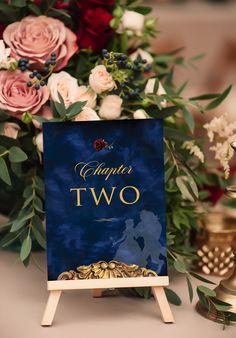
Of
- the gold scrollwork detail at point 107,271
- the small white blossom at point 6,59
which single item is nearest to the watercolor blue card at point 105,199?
the gold scrollwork detail at point 107,271

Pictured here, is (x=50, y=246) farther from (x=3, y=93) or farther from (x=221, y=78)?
(x=221, y=78)

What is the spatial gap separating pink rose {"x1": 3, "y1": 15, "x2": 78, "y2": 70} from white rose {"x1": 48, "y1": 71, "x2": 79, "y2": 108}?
7cm

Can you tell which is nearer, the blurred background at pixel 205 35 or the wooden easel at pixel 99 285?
the wooden easel at pixel 99 285

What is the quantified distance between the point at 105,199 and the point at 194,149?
280 millimetres

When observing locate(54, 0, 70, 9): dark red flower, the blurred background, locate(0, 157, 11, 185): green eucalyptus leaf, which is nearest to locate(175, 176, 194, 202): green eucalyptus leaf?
locate(0, 157, 11, 185): green eucalyptus leaf

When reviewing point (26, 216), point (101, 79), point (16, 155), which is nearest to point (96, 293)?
point (26, 216)

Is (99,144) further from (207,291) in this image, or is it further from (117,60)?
(207,291)

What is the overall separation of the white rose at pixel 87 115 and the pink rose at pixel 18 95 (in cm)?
9

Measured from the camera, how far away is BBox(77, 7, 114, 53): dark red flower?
1.37 m

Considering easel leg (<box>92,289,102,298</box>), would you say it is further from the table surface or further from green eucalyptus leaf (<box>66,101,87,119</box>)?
green eucalyptus leaf (<box>66,101,87,119</box>)

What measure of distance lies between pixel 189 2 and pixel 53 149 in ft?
8.28

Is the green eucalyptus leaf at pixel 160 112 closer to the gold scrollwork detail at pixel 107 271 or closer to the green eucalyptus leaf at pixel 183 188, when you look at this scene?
the green eucalyptus leaf at pixel 183 188

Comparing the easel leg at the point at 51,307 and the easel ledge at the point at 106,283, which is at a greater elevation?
the easel ledge at the point at 106,283

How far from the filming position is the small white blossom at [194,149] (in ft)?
4.18
